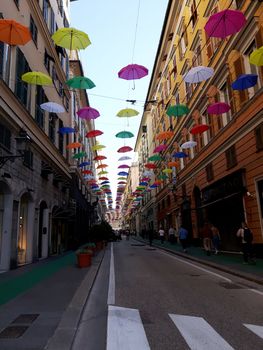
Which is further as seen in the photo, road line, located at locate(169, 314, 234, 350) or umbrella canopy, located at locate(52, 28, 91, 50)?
umbrella canopy, located at locate(52, 28, 91, 50)

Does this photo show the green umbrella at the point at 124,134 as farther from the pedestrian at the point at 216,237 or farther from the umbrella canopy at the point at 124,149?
the pedestrian at the point at 216,237

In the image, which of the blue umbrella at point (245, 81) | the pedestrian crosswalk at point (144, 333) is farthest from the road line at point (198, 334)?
the blue umbrella at point (245, 81)

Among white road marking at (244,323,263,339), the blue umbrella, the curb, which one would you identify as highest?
the blue umbrella

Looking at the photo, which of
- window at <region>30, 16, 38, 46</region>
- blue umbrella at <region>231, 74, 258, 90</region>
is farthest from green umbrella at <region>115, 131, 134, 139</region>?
blue umbrella at <region>231, 74, 258, 90</region>

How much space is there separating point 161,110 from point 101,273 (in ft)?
114

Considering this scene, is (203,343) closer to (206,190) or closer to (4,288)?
(4,288)

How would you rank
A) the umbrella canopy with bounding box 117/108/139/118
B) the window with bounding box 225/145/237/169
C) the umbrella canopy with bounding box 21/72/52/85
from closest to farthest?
the umbrella canopy with bounding box 21/72/52/85 < the umbrella canopy with bounding box 117/108/139/118 < the window with bounding box 225/145/237/169

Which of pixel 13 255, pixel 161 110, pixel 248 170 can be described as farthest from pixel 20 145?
pixel 161 110

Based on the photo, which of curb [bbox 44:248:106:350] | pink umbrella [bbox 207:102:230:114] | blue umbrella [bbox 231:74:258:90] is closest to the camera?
curb [bbox 44:248:106:350]

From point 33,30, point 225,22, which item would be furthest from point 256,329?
point 33,30

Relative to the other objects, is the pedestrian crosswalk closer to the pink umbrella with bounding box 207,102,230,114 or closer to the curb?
the curb

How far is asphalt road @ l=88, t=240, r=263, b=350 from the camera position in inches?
199

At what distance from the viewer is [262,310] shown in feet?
23.2

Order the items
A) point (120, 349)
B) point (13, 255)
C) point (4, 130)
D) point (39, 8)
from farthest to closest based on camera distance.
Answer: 1. point (39, 8)
2. point (13, 255)
3. point (4, 130)
4. point (120, 349)
